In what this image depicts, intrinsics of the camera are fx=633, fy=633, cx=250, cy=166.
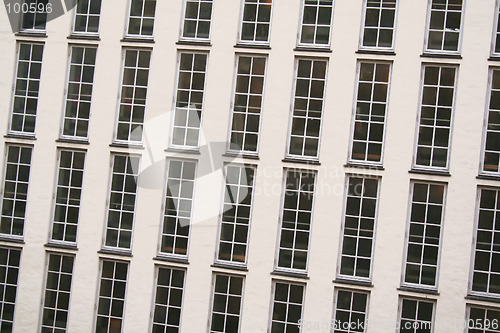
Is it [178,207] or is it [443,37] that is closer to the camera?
[443,37]

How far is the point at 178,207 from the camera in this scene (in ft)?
53.6

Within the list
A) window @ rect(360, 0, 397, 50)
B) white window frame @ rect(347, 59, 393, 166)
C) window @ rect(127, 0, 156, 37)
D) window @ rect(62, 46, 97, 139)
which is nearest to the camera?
white window frame @ rect(347, 59, 393, 166)

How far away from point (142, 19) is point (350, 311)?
30.1 ft

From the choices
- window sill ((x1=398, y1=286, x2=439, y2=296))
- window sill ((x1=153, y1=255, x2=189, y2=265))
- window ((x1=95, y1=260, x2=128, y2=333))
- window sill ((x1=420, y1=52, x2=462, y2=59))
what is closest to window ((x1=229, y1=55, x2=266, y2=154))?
window sill ((x1=153, y1=255, x2=189, y2=265))

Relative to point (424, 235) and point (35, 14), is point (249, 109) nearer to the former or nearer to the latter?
point (424, 235)

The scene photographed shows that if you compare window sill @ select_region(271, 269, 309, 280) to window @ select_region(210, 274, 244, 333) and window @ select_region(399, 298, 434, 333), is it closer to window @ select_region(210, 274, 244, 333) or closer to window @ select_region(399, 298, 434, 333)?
window @ select_region(210, 274, 244, 333)

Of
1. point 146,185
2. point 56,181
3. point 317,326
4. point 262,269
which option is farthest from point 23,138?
point 317,326

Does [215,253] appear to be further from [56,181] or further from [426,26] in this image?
[426,26]

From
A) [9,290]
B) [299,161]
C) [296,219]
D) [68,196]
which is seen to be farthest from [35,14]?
[296,219]

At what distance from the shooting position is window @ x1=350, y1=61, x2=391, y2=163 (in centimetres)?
1561

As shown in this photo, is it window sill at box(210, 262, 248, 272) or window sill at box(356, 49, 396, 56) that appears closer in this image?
window sill at box(356, 49, 396, 56)

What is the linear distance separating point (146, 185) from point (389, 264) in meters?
6.44

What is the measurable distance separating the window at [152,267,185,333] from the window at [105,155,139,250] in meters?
1.29

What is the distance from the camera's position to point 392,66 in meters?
15.5
